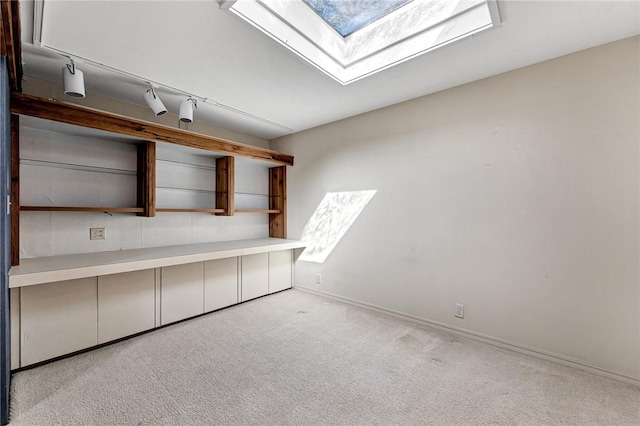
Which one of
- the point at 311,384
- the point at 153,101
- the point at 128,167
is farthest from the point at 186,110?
the point at 311,384

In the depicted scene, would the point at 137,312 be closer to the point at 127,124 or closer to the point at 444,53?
the point at 127,124

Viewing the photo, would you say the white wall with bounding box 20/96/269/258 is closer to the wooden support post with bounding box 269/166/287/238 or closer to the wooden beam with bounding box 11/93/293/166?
the wooden beam with bounding box 11/93/293/166

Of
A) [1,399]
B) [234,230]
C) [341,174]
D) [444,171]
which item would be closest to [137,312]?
[1,399]

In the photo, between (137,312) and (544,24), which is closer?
(544,24)

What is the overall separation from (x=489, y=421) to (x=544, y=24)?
2.43m

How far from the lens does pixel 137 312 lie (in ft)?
8.30

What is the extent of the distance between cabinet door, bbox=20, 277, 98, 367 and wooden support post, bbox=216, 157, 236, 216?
1529mm

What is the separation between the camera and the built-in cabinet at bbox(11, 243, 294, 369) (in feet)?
6.59

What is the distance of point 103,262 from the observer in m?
2.15

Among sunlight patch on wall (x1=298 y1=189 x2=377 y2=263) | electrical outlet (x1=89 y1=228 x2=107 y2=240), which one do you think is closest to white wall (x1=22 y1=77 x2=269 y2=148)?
electrical outlet (x1=89 y1=228 x2=107 y2=240)

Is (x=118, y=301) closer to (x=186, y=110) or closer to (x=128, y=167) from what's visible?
(x=128, y=167)

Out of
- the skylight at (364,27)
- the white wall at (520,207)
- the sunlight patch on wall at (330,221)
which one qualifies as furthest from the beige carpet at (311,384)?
the skylight at (364,27)

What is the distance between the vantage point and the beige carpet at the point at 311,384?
1558 millimetres

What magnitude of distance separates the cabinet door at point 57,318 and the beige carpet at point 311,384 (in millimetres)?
119
